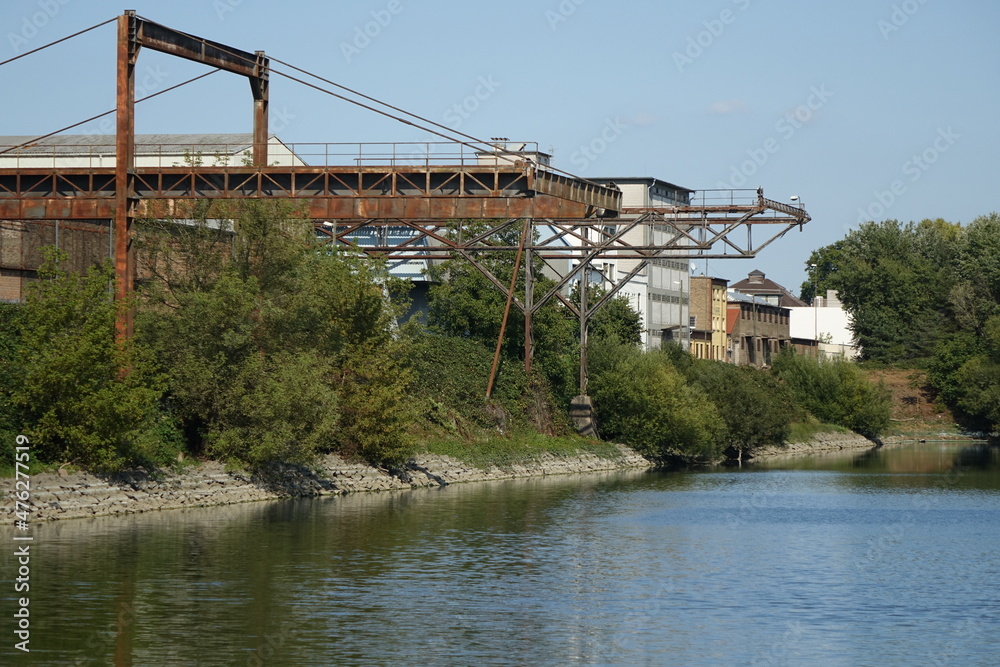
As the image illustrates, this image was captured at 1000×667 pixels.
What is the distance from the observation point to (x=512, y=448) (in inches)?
2414

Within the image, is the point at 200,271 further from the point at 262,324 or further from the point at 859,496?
the point at 859,496

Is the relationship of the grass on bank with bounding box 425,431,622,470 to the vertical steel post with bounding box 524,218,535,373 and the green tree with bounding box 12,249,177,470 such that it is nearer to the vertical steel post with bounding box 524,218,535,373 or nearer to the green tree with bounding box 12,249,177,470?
the vertical steel post with bounding box 524,218,535,373

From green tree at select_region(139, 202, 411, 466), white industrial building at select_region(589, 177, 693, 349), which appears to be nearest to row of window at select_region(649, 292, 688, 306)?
white industrial building at select_region(589, 177, 693, 349)

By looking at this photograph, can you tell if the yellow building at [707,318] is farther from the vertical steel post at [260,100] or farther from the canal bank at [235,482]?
the vertical steel post at [260,100]

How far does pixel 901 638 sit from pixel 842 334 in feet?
429

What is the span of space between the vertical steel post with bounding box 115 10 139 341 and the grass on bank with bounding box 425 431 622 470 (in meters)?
17.1

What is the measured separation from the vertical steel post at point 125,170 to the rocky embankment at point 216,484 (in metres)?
4.92

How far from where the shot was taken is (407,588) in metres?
27.4

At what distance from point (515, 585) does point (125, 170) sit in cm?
2190

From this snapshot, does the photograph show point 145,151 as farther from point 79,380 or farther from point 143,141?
point 79,380

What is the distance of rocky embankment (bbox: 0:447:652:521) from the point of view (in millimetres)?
36469

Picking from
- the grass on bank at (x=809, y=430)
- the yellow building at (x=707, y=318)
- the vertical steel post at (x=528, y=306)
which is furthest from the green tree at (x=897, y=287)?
the vertical steel post at (x=528, y=306)

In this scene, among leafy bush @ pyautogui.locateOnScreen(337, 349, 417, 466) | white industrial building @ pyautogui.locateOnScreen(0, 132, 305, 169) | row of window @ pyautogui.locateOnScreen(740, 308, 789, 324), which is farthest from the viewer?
row of window @ pyautogui.locateOnScreen(740, 308, 789, 324)

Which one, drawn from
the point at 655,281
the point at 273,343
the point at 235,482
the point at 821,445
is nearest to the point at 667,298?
the point at 655,281
